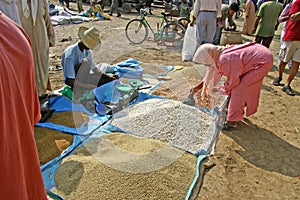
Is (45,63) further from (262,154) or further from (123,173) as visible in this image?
(262,154)

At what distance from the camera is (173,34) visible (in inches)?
256

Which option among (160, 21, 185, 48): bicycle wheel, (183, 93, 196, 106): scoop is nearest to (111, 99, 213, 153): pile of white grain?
(183, 93, 196, 106): scoop

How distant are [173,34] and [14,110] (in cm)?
609

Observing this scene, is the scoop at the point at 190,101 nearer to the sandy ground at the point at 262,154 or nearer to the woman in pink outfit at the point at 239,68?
the woman in pink outfit at the point at 239,68

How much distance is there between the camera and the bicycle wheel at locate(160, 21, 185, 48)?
21.3ft

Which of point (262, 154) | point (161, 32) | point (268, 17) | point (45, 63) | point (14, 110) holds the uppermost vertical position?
point (268, 17)

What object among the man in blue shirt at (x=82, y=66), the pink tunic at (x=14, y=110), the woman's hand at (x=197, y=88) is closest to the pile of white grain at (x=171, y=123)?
the woman's hand at (x=197, y=88)

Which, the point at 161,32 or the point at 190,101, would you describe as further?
the point at 161,32

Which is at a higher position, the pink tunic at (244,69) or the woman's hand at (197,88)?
the pink tunic at (244,69)

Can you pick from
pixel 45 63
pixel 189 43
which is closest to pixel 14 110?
pixel 45 63

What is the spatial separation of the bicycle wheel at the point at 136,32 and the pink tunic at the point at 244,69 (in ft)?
13.6

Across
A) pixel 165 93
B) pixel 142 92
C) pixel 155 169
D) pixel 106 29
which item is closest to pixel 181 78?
pixel 165 93

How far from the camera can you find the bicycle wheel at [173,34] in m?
6.49

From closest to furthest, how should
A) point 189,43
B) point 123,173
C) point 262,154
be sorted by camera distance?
point 123,173, point 262,154, point 189,43
